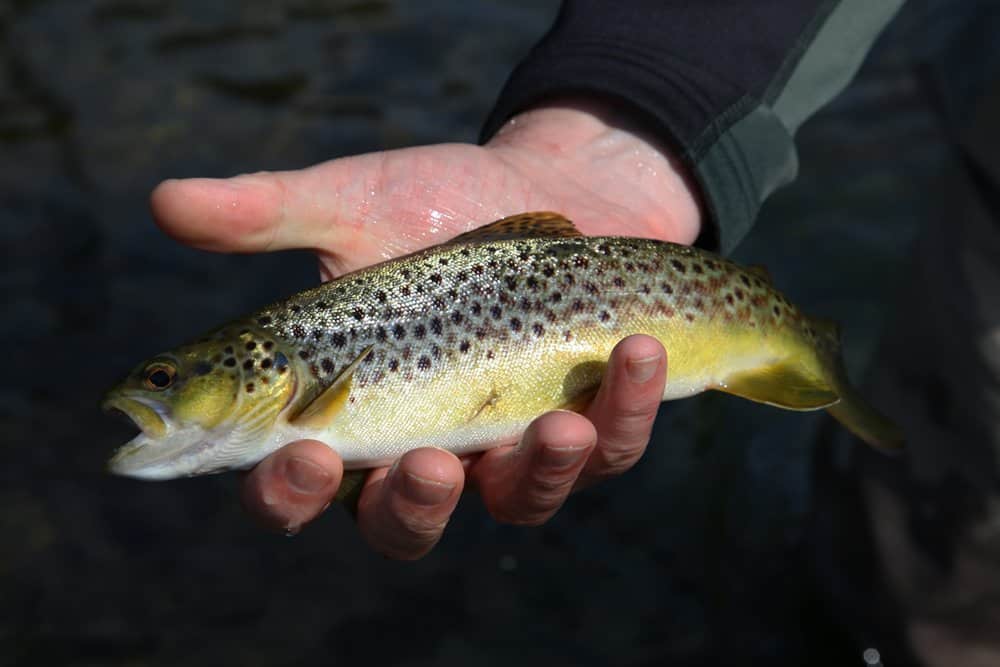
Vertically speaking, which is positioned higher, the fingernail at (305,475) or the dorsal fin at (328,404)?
the dorsal fin at (328,404)

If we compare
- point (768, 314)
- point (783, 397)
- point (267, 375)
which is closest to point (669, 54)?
point (768, 314)

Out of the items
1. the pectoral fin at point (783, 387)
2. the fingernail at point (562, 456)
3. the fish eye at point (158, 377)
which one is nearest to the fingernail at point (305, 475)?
the fish eye at point (158, 377)

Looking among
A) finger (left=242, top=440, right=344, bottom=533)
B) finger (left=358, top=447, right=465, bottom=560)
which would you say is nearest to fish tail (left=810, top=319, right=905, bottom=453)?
finger (left=358, top=447, right=465, bottom=560)

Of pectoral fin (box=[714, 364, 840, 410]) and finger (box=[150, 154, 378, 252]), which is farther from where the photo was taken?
pectoral fin (box=[714, 364, 840, 410])

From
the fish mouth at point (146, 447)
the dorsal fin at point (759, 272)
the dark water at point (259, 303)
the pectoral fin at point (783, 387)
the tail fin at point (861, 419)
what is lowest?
the dark water at point (259, 303)

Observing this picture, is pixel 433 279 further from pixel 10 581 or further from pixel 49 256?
pixel 49 256

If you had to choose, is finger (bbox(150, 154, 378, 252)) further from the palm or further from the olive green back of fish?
the olive green back of fish

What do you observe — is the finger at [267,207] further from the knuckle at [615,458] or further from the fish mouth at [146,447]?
the knuckle at [615,458]

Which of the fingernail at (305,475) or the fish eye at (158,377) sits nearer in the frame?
the fingernail at (305,475)
